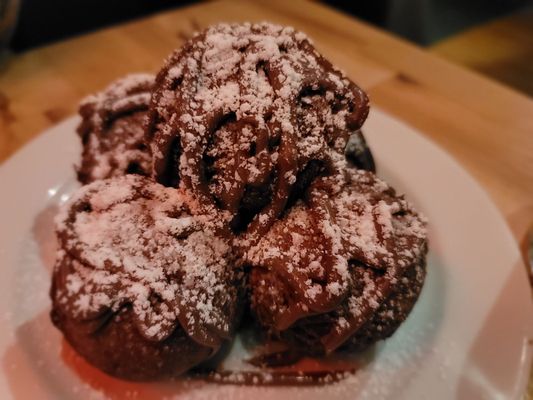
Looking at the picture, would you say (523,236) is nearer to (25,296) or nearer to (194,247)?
(194,247)

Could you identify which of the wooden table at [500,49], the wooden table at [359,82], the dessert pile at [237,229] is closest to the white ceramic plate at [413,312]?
the dessert pile at [237,229]

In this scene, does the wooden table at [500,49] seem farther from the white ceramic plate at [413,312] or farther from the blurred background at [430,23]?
the white ceramic plate at [413,312]

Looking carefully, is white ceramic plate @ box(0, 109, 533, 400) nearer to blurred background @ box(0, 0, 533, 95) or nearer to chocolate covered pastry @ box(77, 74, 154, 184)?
chocolate covered pastry @ box(77, 74, 154, 184)

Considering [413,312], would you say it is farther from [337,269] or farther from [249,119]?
[249,119]

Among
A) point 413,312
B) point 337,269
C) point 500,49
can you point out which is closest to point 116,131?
point 337,269

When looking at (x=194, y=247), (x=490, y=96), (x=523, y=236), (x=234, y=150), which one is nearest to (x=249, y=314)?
(x=194, y=247)

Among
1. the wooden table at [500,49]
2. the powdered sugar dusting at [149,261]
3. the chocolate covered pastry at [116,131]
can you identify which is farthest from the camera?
the wooden table at [500,49]

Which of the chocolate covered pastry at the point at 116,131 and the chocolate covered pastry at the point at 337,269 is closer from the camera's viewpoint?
the chocolate covered pastry at the point at 337,269
